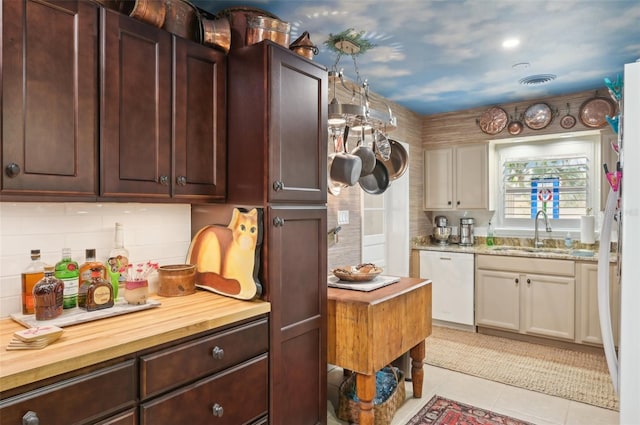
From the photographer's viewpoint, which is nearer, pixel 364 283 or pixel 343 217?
pixel 364 283

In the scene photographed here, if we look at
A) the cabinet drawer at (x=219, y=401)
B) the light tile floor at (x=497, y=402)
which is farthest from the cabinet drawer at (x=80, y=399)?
the light tile floor at (x=497, y=402)

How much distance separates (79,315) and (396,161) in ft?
8.11

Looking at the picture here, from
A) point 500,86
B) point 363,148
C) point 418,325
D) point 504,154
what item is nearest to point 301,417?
point 418,325

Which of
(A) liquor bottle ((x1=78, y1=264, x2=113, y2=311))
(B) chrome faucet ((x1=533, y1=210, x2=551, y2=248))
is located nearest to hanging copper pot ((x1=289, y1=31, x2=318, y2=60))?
(A) liquor bottle ((x1=78, y1=264, x2=113, y2=311))

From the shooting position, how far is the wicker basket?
2.38 m

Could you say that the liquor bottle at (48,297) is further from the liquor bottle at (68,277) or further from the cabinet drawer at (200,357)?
the cabinet drawer at (200,357)

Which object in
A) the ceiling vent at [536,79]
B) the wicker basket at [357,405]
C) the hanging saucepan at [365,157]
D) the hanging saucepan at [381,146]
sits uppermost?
the ceiling vent at [536,79]

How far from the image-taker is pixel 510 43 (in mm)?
2709

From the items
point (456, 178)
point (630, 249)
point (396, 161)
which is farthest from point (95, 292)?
point (456, 178)

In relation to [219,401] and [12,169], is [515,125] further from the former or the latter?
[12,169]

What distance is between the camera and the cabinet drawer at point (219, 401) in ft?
4.60

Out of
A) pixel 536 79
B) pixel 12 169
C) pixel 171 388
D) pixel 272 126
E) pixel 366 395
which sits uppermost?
pixel 536 79

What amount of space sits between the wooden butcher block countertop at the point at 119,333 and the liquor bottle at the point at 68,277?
18 centimetres

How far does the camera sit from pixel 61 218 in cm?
169
